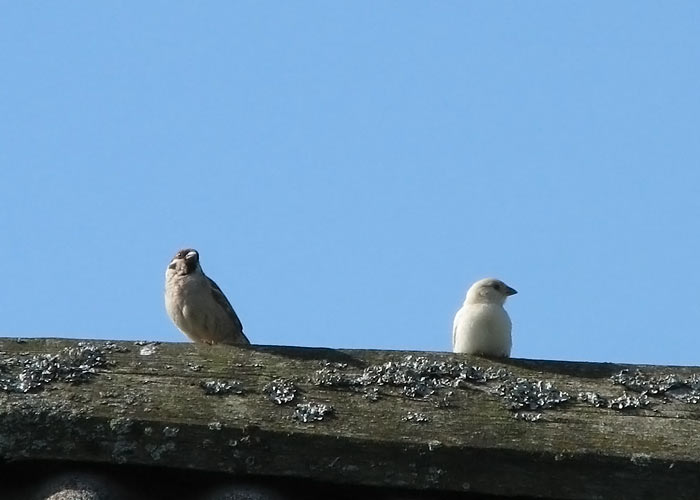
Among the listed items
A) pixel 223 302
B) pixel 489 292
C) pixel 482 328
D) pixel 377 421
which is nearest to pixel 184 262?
pixel 223 302

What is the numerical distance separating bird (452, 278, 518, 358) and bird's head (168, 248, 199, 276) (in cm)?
217

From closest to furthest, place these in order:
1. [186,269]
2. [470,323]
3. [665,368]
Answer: [665,368]
[470,323]
[186,269]

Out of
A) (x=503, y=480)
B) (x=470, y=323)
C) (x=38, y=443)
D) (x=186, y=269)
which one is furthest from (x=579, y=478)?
(x=186, y=269)

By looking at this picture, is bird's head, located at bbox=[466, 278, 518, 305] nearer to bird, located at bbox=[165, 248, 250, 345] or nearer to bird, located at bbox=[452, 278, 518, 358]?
bird, located at bbox=[452, 278, 518, 358]

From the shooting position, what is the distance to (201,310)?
325 inches

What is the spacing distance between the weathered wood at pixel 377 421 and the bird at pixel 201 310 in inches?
195

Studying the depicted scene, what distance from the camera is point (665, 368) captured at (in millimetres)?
3227

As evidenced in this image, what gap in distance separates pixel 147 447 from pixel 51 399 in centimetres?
28

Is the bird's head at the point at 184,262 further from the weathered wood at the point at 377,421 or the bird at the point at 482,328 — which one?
the weathered wood at the point at 377,421

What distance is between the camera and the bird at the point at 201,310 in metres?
8.24

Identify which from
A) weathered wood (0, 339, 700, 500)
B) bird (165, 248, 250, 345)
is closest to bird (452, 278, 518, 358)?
bird (165, 248, 250, 345)

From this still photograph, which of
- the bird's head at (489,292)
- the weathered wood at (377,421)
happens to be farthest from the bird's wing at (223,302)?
the weathered wood at (377,421)

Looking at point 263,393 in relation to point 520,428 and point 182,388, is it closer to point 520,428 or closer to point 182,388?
point 182,388

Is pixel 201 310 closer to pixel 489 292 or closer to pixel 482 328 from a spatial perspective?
pixel 489 292
